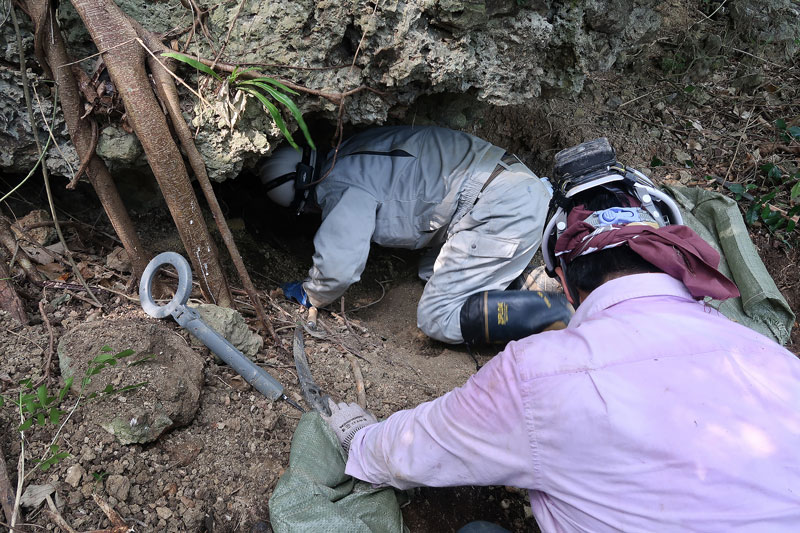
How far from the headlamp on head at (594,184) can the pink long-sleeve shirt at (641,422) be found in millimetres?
594

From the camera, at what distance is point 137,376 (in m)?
1.68

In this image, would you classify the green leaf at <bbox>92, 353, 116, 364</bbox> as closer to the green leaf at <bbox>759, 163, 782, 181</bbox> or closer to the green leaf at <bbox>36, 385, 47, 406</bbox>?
the green leaf at <bbox>36, 385, 47, 406</bbox>

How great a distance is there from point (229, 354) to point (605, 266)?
1.41m

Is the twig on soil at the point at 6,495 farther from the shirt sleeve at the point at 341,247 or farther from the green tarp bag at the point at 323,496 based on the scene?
the shirt sleeve at the point at 341,247

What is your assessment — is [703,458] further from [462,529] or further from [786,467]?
[462,529]

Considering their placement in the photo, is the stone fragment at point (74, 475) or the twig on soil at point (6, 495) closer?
the twig on soil at point (6, 495)

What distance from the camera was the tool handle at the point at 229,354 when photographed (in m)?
1.93

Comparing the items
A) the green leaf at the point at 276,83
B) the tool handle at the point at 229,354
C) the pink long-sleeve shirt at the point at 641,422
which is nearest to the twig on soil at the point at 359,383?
the tool handle at the point at 229,354

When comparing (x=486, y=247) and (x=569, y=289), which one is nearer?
(x=569, y=289)

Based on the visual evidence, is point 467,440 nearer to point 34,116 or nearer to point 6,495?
point 6,495

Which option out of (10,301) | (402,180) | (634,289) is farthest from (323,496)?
(402,180)

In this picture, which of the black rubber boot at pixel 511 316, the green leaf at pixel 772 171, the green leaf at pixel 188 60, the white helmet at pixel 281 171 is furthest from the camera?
the green leaf at pixel 772 171

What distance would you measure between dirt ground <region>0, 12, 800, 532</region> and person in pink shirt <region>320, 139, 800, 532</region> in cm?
58

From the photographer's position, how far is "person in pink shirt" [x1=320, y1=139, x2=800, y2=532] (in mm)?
1085
